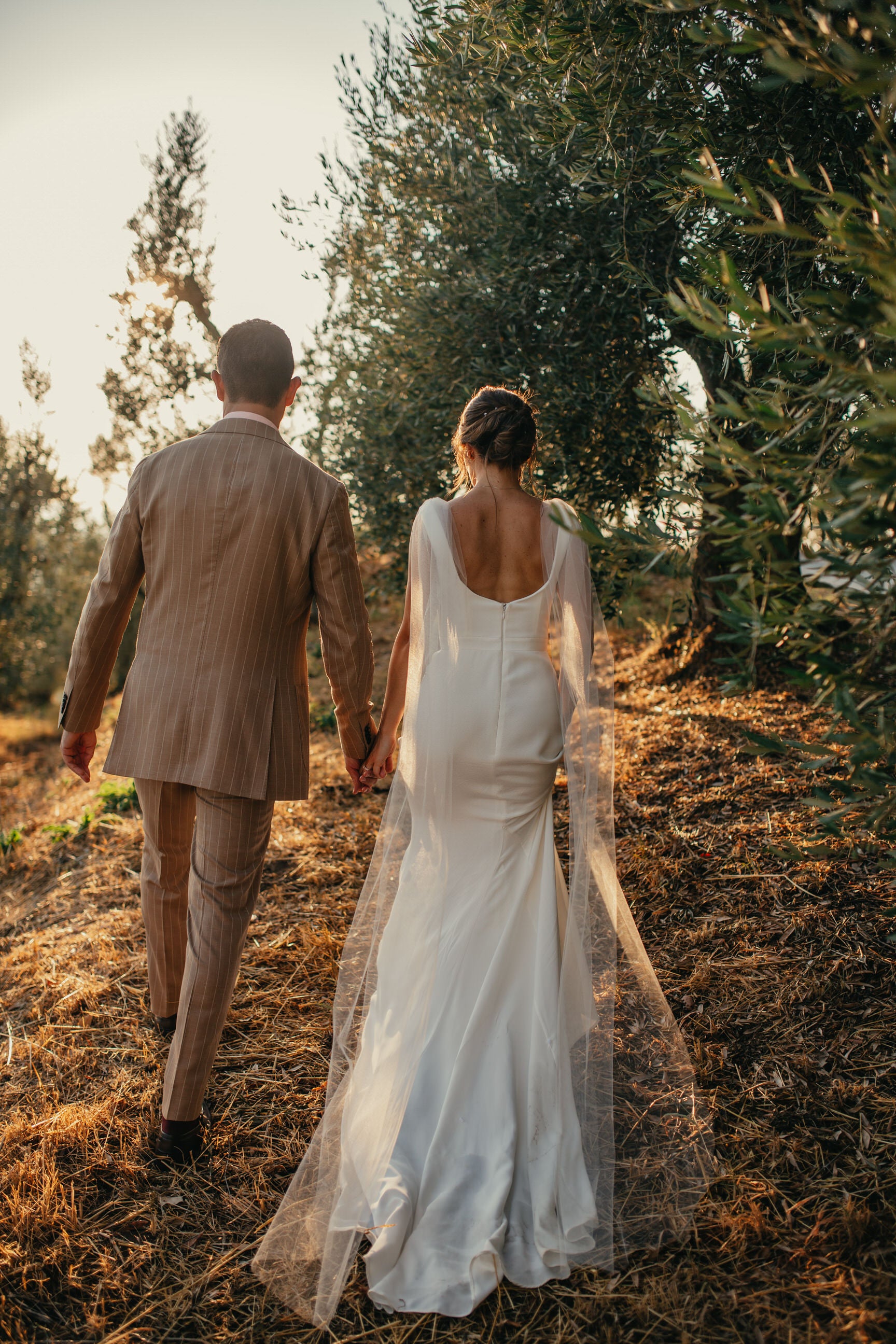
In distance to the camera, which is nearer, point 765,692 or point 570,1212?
point 570,1212

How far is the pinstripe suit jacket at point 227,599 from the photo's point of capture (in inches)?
117

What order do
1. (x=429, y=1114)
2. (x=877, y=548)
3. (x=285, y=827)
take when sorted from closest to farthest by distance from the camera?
(x=877, y=548)
(x=429, y=1114)
(x=285, y=827)

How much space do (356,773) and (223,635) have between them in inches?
32.9

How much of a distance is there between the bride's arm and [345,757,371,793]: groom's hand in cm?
2

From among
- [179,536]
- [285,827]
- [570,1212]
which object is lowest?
[570,1212]

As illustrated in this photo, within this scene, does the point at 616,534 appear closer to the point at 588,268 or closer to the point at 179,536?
the point at 179,536

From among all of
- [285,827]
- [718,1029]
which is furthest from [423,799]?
[285,827]

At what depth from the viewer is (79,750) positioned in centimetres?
339

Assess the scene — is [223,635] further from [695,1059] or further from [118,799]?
[118,799]

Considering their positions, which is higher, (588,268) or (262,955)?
(588,268)

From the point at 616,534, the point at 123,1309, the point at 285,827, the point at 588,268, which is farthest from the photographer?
the point at 285,827

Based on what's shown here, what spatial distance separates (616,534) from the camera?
2.22 metres

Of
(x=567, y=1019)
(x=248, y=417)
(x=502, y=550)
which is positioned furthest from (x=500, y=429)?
(x=567, y=1019)

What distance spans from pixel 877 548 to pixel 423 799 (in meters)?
1.73
